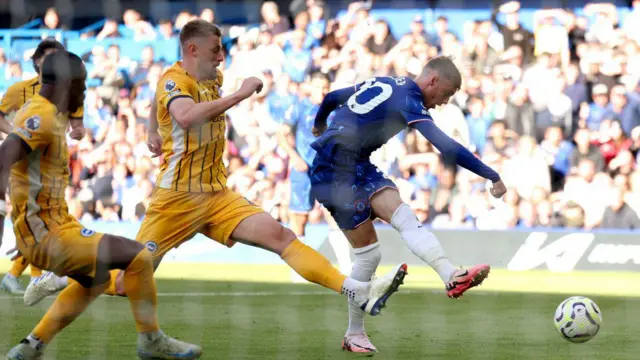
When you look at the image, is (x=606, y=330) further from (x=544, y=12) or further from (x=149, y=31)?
(x=149, y=31)

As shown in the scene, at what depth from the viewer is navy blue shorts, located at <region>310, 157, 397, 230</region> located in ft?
23.1

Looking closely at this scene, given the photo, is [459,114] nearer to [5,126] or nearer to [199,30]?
[5,126]

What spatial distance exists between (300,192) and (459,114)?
2.96m

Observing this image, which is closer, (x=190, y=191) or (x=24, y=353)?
(x=24, y=353)

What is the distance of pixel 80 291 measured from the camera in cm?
601

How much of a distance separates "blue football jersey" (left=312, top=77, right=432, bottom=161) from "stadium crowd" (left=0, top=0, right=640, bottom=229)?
24.4 ft

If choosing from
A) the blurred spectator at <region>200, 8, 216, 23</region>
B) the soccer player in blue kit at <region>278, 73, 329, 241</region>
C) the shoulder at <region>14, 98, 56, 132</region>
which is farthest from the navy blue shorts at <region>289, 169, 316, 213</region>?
the shoulder at <region>14, 98, 56, 132</region>

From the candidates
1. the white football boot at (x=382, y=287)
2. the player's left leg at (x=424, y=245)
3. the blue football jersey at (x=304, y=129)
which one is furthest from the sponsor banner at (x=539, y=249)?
the white football boot at (x=382, y=287)

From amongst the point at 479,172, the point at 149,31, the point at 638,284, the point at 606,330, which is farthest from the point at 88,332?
the point at 149,31

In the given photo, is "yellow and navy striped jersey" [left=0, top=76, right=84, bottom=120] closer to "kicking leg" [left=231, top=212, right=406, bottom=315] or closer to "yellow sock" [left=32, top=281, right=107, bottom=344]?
"kicking leg" [left=231, top=212, right=406, bottom=315]

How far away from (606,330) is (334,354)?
8.03 feet

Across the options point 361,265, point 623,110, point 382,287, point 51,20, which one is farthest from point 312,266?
point 51,20

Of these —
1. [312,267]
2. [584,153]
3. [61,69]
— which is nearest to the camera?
[61,69]

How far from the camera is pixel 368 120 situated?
718cm
